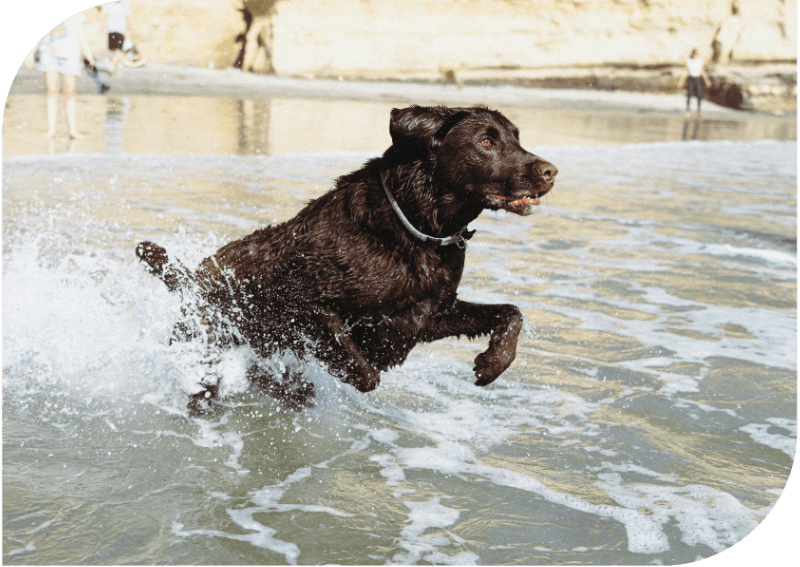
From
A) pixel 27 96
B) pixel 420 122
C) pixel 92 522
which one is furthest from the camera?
pixel 27 96

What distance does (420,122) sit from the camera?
12.2 ft

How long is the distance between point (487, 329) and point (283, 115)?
1108 cm

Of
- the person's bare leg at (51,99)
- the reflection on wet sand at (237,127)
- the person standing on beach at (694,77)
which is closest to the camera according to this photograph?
the person's bare leg at (51,99)

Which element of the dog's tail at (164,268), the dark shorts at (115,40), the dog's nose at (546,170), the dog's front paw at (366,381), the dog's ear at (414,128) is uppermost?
the dark shorts at (115,40)

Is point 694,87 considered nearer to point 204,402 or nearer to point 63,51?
point 63,51

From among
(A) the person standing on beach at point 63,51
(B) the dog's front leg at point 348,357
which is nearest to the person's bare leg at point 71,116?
(A) the person standing on beach at point 63,51

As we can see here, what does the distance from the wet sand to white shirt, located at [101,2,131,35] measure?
1.06m

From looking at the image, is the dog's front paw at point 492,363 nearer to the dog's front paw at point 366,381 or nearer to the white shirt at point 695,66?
the dog's front paw at point 366,381

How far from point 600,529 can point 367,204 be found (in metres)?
1.82

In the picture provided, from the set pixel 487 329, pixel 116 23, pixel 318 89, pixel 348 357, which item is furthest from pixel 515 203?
pixel 318 89

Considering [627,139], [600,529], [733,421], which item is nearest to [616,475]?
[600,529]

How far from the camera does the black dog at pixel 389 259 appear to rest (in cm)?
370

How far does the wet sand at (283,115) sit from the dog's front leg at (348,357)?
4.29m

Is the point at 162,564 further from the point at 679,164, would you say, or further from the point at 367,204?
the point at 679,164
